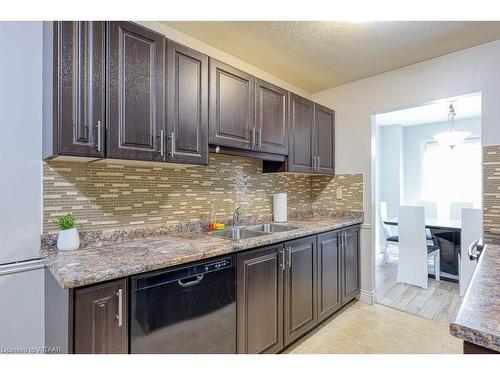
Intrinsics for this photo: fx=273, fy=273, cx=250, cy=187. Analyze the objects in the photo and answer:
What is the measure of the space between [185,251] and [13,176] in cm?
97

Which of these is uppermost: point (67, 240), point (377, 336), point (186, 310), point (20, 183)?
point (20, 183)

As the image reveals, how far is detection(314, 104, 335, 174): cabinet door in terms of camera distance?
9.58 feet

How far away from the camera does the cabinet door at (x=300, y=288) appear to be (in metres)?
2.04

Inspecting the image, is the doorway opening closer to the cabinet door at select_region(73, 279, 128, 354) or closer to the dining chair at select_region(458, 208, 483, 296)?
the dining chair at select_region(458, 208, 483, 296)

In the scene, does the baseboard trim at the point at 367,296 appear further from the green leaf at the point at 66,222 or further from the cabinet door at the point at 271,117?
the green leaf at the point at 66,222

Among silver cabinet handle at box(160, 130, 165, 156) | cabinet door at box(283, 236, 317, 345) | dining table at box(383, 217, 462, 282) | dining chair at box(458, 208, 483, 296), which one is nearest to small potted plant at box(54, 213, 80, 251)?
silver cabinet handle at box(160, 130, 165, 156)

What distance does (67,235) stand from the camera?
4.87ft

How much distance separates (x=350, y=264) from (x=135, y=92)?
2.48 m

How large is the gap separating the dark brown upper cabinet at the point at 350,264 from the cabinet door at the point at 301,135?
0.78m

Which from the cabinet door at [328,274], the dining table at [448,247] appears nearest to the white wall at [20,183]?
the cabinet door at [328,274]

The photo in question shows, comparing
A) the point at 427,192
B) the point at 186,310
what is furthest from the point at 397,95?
the point at 427,192

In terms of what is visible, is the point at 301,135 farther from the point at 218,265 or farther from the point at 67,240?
the point at 67,240

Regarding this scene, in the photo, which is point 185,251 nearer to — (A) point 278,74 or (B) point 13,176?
(B) point 13,176
